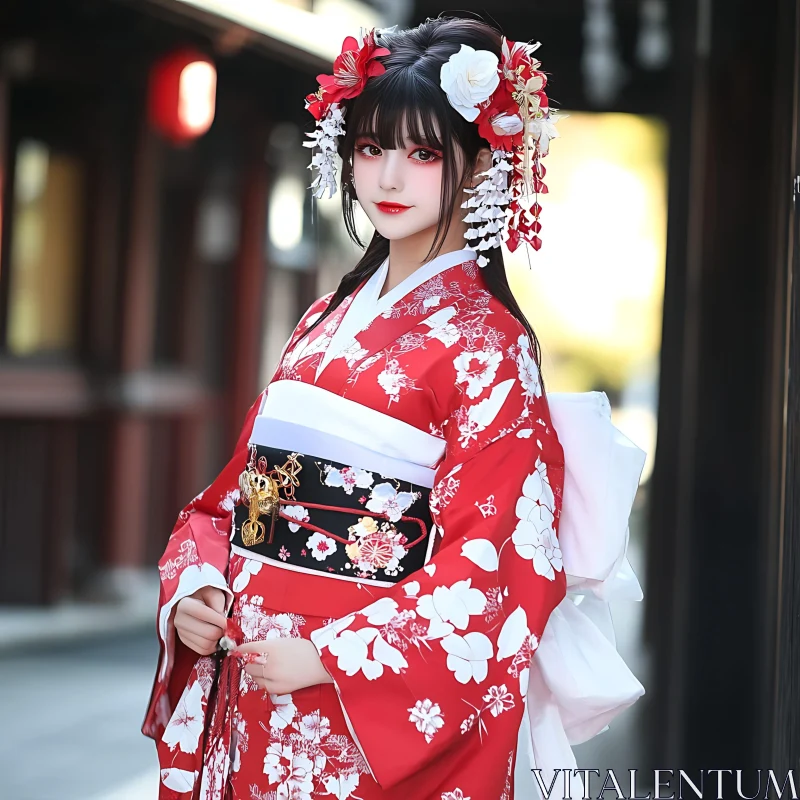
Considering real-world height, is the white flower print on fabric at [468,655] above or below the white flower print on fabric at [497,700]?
above

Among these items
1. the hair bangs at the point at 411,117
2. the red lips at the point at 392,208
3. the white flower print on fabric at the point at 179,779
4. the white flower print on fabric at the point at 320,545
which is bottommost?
the white flower print on fabric at the point at 179,779

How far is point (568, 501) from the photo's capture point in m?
1.71

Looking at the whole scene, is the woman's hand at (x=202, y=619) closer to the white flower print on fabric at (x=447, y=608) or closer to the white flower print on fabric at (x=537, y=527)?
the white flower print on fabric at (x=447, y=608)

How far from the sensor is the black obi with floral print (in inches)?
63.9

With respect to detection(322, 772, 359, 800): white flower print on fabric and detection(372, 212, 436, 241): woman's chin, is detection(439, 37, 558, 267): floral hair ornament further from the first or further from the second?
detection(322, 772, 359, 800): white flower print on fabric

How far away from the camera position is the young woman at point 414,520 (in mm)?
1516

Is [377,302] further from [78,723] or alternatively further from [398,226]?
[78,723]

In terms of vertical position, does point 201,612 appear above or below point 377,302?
below

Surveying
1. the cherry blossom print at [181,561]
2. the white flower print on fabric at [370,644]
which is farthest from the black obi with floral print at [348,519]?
the cherry blossom print at [181,561]

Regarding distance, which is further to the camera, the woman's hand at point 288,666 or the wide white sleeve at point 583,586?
the wide white sleeve at point 583,586

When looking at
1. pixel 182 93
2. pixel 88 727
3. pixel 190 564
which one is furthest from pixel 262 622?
pixel 182 93

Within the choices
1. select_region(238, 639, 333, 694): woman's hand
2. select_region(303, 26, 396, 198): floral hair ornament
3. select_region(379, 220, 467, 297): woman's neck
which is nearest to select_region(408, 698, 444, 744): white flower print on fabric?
select_region(238, 639, 333, 694): woman's hand

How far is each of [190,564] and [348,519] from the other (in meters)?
0.33

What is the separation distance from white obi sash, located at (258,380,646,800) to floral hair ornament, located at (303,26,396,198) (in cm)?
42
